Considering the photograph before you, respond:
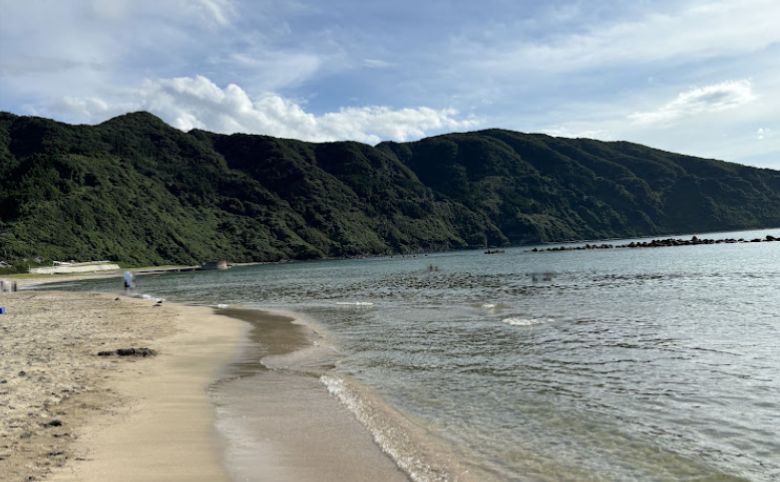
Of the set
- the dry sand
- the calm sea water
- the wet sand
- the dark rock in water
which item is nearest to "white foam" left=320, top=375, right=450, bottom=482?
the calm sea water

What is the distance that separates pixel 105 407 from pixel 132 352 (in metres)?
8.63

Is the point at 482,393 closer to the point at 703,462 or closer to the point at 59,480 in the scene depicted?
the point at 703,462

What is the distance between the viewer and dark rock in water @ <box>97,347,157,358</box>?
20.3 meters

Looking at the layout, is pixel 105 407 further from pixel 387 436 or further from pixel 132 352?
pixel 132 352

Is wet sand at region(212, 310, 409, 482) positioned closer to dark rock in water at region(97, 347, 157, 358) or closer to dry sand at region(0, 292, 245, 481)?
dry sand at region(0, 292, 245, 481)

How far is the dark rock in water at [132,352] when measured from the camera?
20281mm

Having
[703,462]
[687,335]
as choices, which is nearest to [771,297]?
[687,335]

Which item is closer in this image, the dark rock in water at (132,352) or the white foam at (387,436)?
the white foam at (387,436)

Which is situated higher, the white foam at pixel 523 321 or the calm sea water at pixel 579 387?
the calm sea water at pixel 579 387

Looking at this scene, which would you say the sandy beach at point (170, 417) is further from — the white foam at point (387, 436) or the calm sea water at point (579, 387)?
the calm sea water at point (579, 387)

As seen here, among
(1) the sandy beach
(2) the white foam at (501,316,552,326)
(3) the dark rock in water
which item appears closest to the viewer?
(1) the sandy beach

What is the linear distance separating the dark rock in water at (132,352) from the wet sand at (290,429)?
12.7 feet

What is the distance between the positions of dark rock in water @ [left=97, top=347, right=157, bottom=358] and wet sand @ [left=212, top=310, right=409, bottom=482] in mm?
3867

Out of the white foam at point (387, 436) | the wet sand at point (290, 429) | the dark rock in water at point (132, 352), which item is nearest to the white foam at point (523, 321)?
the wet sand at point (290, 429)
